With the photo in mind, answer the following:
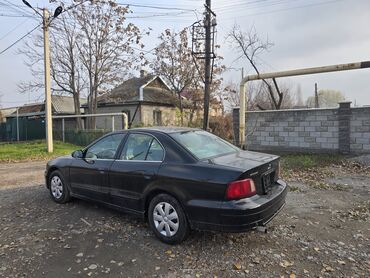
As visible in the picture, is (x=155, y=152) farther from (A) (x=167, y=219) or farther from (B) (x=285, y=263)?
(B) (x=285, y=263)

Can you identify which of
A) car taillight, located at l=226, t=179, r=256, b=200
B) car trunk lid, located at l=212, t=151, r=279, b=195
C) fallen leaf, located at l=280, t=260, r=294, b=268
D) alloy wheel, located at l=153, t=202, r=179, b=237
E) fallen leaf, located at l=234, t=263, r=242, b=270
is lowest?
fallen leaf, located at l=234, t=263, r=242, b=270

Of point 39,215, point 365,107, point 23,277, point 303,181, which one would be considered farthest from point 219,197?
point 365,107

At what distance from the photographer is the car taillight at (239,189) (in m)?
3.49

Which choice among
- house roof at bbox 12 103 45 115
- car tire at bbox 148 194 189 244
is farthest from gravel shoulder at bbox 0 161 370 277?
house roof at bbox 12 103 45 115

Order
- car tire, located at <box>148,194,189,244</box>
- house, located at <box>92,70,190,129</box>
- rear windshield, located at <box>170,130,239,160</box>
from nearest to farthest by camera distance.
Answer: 1. car tire, located at <box>148,194,189,244</box>
2. rear windshield, located at <box>170,130,239,160</box>
3. house, located at <box>92,70,190,129</box>

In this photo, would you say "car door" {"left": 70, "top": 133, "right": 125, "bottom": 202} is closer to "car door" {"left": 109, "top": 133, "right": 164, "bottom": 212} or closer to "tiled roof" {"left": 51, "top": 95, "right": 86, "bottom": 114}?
"car door" {"left": 109, "top": 133, "right": 164, "bottom": 212}

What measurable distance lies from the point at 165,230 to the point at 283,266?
1.49 m

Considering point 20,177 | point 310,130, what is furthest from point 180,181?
point 310,130

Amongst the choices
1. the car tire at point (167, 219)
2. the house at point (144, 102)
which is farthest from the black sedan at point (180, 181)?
the house at point (144, 102)

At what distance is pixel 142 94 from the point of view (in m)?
27.9

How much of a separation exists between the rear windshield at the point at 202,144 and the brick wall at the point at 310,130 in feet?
24.5

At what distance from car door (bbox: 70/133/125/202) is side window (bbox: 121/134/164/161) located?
0.25 metres

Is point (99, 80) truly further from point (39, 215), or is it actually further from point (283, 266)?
point (283, 266)

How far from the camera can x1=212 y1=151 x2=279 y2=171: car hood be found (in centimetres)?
377
